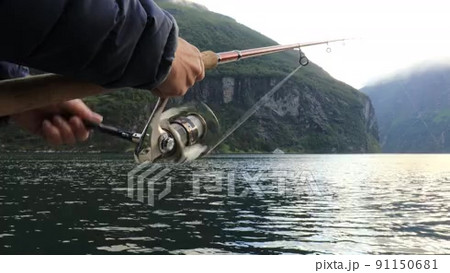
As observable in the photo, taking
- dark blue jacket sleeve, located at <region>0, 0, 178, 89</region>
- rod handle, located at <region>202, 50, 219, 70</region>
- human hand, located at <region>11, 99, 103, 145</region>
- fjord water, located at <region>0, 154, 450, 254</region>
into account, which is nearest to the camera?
dark blue jacket sleeve, located at <region>0, 0, 178, 89</region>

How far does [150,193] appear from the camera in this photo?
120 ft

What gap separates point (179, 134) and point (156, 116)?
0.50 metres

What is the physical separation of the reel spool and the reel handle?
2.64 feet

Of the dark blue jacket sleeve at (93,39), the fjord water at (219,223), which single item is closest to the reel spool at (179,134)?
the dark blue jacket sleeve at (93,39)

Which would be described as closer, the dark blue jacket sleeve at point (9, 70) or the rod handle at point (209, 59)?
the dark blue jacket sleeve at point (9, 70)

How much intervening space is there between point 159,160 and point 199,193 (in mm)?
32911

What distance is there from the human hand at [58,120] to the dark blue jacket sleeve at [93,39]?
102 cm

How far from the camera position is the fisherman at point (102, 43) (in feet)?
5.67

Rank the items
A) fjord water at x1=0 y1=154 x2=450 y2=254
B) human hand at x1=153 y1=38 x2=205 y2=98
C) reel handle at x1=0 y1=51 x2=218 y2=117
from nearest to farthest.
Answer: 1. reel handle at x1=0 y1=51 x2=218 y2=117
2. human hand at x1=153 y1=38 x2=205 y2=98
3. fjord water at x1=0 y1=154 x2=450 y2=254

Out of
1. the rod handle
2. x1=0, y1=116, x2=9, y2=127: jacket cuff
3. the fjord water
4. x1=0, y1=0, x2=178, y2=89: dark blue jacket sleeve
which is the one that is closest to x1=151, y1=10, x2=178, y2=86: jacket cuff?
x1=0, y1=0, x2=178, y2=89: dark blue jacket sleeve

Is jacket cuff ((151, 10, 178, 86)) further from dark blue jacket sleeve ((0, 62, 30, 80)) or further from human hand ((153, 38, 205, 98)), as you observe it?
dark blue jacket sleeve ((0, 62, 30, 80))

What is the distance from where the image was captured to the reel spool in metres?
3.44

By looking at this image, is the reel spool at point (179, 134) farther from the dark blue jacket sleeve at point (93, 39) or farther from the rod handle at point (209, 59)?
the dark blue jacket sleeve at point (93, 39)
